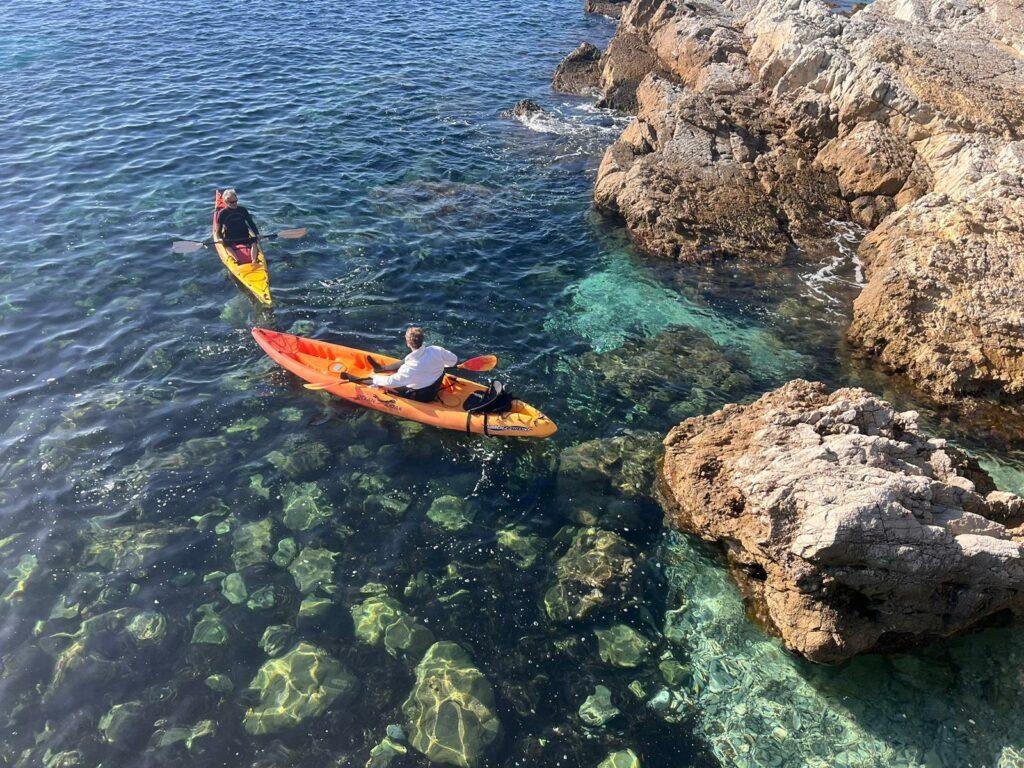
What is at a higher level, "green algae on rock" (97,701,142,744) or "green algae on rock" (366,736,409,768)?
"green algae on rock" (366,736,409,768)

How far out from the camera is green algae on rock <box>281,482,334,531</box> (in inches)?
370

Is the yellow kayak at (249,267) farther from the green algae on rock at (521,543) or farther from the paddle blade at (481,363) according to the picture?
the green algae on rock at (521,543)

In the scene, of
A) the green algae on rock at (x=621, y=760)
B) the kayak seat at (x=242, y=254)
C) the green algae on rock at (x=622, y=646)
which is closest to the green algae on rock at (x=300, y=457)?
the green algae on rock at (x=622, y=646)

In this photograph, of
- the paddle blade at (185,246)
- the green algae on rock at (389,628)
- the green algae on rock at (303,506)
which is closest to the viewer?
the green algae on rock at (389,628)

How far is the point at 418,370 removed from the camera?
1077 cm

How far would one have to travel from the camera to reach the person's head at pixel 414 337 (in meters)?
10.4

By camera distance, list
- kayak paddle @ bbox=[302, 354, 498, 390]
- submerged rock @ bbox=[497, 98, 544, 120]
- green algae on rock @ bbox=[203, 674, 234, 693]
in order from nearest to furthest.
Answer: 1. green algae on rock @ bbox=[203, 674, 234, 693]
2. kayak paddle @ bbox=[302, 354, 498, 390]
3. submerged rock @ bbox=[497, 98, 544, 120]

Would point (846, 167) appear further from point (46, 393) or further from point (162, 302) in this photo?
point (46, 393)

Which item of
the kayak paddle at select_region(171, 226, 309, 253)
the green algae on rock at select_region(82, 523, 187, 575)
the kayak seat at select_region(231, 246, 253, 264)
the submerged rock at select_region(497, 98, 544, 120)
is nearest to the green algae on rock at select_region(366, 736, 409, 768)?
the green algae on rock at select_region(82, 523, 187, 575)

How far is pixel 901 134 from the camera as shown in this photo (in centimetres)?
1639

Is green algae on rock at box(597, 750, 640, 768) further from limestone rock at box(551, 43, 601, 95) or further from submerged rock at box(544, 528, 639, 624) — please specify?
limestone rock at box(551, 43, 601, 95)

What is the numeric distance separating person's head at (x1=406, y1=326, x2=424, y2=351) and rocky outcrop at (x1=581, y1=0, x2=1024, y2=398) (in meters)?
7.69

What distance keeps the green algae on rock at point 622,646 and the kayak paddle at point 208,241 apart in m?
11.8

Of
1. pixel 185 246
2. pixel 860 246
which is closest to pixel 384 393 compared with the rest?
pixel 185 246
